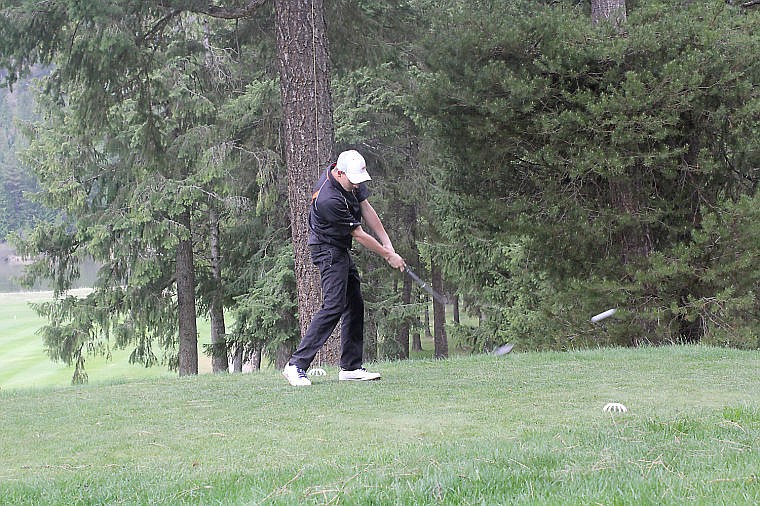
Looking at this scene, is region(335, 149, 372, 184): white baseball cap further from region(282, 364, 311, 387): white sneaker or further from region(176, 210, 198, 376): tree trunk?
region(176, 210, 198, 376): tree trunk

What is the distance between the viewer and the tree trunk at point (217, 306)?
917 inches

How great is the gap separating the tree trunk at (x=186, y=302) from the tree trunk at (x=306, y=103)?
12.1 m

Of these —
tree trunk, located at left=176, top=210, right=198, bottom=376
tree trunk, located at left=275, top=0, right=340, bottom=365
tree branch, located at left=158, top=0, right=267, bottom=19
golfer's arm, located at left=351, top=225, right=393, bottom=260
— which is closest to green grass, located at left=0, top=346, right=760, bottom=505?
golfer's arm, located at left=351, top=225, right=393, bottom=260

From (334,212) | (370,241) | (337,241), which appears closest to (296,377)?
(337,241)

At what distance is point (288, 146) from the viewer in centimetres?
1116

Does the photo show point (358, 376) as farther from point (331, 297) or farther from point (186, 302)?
point (186, 302)

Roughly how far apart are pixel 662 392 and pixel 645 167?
5857 mm

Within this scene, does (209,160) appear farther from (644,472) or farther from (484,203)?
(644,472)

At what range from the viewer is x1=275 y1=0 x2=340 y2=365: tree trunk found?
433 inches

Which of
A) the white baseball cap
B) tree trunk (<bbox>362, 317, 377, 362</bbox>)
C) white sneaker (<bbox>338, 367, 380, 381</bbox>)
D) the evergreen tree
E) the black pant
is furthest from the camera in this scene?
tree trunk (<bbox>362, 317, 377, 362</bbox>)

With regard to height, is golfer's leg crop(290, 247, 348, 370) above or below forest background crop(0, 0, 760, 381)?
below

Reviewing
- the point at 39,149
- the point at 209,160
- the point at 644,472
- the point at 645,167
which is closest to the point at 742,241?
the point at 645,167

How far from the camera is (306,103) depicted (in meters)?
11.0

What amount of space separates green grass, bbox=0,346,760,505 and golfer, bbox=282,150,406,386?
43cm
